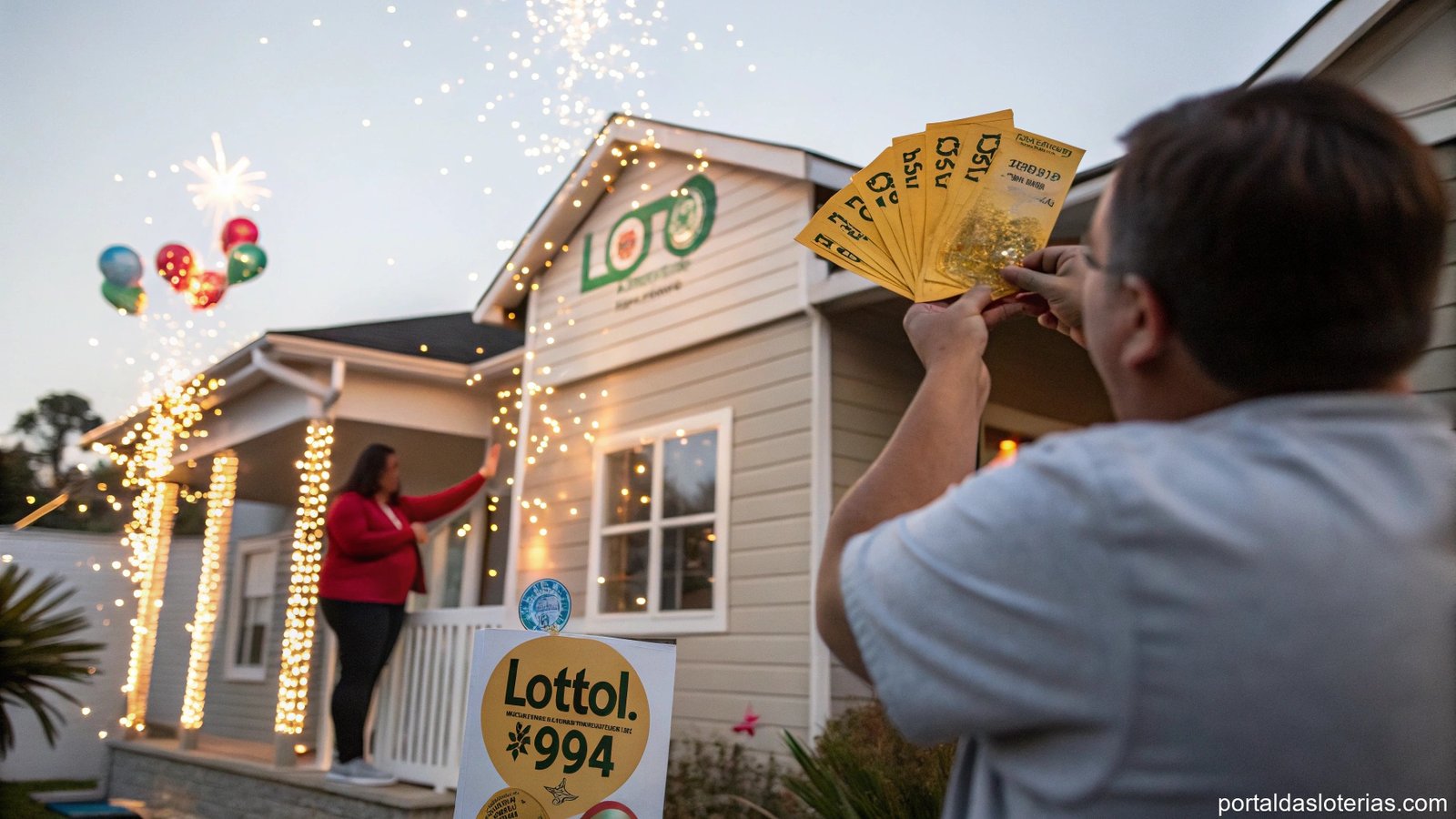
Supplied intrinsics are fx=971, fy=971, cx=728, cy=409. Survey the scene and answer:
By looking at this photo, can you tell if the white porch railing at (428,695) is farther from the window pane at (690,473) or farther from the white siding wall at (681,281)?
the white siding wall at (681,281)

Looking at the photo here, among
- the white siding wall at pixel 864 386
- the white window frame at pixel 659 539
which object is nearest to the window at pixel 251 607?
the white window frame at pixel 659 539

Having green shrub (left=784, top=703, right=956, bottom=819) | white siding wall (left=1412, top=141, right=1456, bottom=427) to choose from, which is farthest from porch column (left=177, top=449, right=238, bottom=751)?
white siding wall (left=1412, top=141, right=1456, bottom=427)

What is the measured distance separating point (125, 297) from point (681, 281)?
522 cm

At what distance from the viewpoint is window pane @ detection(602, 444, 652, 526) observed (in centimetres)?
669

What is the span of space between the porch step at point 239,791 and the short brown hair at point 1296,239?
6.10 meters

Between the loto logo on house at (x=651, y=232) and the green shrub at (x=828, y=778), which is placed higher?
the loto logo on house at (x=651, y=232)

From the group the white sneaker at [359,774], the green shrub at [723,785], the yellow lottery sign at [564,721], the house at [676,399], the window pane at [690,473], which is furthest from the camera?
the white sneaker at [359,774]

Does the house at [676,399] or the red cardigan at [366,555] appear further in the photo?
the red cardigan at [366,555]

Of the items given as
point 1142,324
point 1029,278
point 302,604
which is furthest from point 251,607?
point 1142,324

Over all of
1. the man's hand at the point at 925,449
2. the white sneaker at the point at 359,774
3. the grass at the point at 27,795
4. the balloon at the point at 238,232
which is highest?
the balloon at the point at 238,232

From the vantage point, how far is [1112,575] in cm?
63

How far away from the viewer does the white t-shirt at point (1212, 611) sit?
607mm

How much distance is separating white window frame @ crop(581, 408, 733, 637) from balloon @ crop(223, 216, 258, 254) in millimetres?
3998

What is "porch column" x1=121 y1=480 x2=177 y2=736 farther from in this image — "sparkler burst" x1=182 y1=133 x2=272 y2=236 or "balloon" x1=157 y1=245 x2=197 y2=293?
"sparkler burst" x1=182 y1=133 x2=272 y2=236
